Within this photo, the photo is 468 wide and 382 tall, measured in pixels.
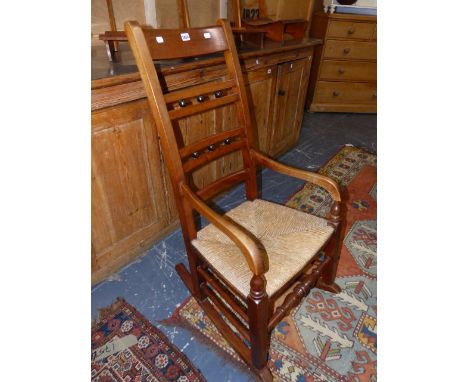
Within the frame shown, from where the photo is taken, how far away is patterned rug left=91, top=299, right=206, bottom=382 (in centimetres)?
116

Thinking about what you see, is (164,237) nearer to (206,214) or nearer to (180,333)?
(180,333)

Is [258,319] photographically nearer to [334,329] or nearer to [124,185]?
[334,329]

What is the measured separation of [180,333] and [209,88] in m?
1.06

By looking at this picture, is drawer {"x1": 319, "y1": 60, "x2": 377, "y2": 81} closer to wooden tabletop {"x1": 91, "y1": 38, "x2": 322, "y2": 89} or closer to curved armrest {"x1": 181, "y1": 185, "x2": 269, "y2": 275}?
wooden tabletop {"x1": 91, "y1": 38, "x2": 322, "y2": 89}

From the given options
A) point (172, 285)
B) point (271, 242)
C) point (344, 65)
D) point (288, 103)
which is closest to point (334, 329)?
point (271, 242)

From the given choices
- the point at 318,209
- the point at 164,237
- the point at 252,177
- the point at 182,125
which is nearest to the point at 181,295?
the point at 164,237

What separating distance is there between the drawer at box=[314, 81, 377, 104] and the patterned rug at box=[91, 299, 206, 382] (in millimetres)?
3379

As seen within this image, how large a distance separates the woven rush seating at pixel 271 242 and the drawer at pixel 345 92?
288 centimetres

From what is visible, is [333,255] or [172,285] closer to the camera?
[333,255]

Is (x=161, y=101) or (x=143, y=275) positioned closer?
(x=161, y=101)

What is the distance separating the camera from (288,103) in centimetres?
247

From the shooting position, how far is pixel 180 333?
4.33 ft

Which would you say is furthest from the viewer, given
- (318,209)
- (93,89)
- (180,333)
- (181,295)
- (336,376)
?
(318,209)

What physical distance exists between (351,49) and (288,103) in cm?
163
